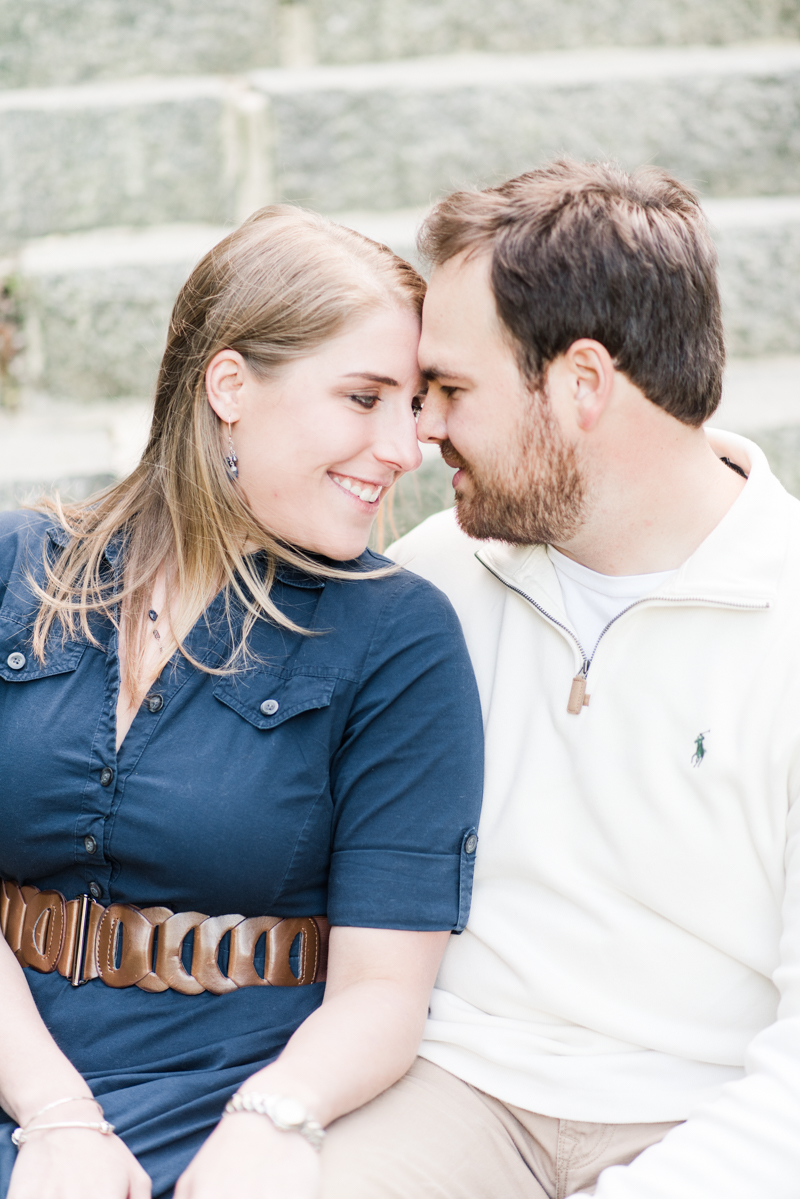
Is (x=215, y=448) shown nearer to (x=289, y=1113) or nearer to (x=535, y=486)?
(x=535, y=486)

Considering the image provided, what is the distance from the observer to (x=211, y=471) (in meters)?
1.73

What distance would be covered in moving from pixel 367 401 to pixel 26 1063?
99cm

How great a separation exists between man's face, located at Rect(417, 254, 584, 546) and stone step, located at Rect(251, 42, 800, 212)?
56.5 inches

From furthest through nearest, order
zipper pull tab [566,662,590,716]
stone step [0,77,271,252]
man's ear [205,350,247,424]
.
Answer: stone step [0,77,271,252]
man's ear [205,350,247,424]
zipper pull tab [566,662,590,716]

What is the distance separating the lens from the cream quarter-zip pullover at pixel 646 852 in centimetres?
150

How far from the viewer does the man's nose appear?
1732 millimetres

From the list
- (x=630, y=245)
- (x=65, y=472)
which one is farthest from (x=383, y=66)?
(x=630, y=245)

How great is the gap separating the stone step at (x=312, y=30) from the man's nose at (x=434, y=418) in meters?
1.84

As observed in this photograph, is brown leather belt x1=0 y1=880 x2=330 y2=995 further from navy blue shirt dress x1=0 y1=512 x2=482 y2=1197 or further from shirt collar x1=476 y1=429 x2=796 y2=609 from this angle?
shirt collar x1=476 y1=429 x2=796 y2=609

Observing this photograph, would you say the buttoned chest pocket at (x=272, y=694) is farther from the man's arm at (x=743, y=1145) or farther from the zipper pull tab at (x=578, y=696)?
the man's arm at (x=743, y=1145)

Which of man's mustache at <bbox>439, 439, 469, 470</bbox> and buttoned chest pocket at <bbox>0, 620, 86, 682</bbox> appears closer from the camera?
buttoned chest pocket at <bbox>0, 620, 86, 682</bbox>

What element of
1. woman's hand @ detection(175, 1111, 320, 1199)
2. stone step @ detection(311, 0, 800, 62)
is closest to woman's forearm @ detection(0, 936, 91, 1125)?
woman's hand @ detection(175, 1111, 320, 1199)

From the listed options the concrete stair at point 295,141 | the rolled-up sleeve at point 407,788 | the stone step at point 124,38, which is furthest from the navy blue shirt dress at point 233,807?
the stone step at point 124,38

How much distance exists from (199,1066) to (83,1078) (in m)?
0.15
